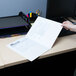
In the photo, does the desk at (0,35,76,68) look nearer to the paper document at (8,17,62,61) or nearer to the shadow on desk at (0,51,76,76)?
the paper document at (8,17,62,61)

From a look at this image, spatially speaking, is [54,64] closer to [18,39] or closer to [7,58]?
[18,39]

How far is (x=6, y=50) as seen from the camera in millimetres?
1155

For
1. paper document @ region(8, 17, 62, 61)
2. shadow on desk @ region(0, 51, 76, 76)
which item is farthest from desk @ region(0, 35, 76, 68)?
shadow on desk @ region(0, 51, 76, 76)

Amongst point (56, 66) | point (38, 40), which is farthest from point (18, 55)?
point (56, 66)

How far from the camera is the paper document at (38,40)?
1.15 m

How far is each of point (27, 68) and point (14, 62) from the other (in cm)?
88

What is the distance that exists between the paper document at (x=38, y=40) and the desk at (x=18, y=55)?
4 cm

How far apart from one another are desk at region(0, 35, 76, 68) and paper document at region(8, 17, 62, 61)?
4 centimetres

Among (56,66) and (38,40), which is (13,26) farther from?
(56,66)

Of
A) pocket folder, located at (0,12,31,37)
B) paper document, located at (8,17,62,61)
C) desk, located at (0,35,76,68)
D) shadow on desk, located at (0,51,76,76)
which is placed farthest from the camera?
shadow on desk, located at (0,51,76,76)

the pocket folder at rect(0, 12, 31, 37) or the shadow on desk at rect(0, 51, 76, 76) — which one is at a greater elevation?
the pocket folder at rect(0, 12, 31, 37)

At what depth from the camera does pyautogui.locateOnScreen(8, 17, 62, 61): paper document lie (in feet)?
3.78

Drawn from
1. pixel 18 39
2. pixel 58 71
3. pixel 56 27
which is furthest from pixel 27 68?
pixel 56 27

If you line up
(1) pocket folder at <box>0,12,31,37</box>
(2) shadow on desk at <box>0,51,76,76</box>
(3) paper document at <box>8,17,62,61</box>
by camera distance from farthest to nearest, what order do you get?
(2) shadow on desk at <box>0,51,76,76</box>
(1) pocket folder at <box>0,12,31,37</box>
(3) paper document at <box>8,17,62,61</box>
